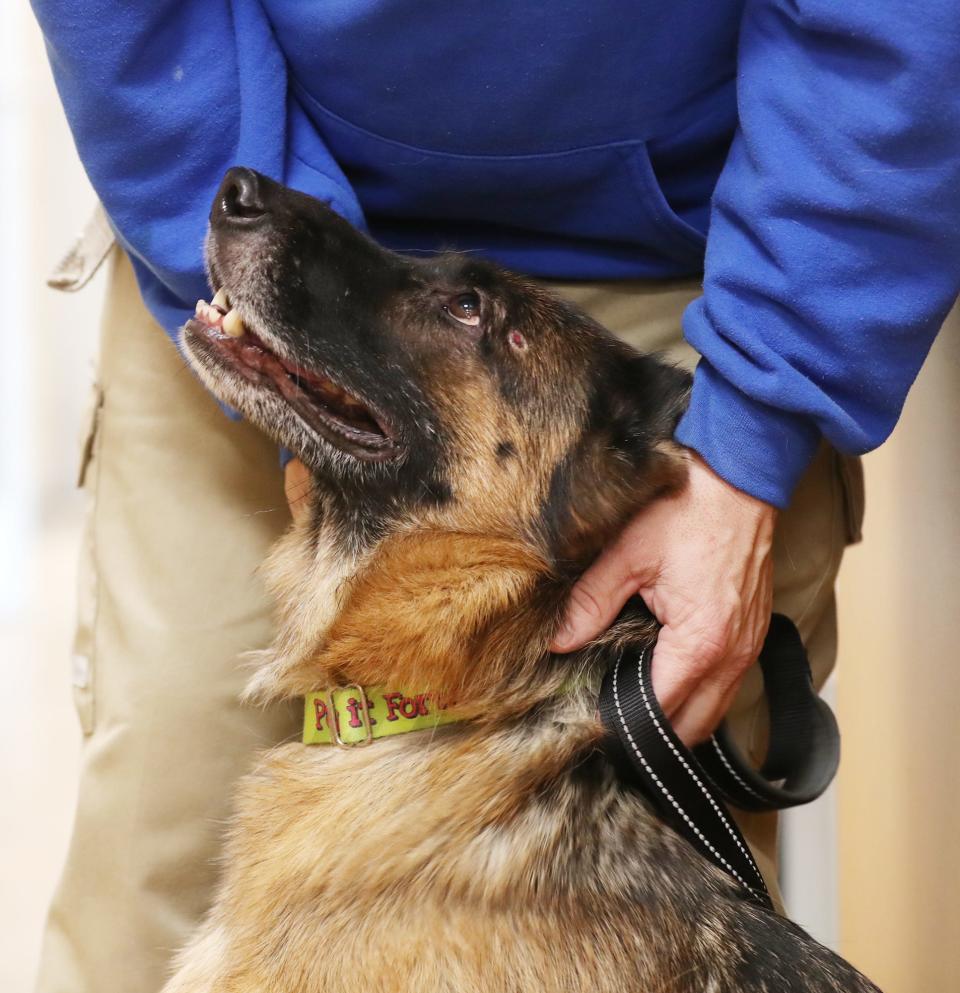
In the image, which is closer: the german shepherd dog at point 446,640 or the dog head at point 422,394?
the german shepherd dog at point 446,640

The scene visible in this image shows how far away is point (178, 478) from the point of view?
1889mm

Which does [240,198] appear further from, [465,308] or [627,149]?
[627,149]

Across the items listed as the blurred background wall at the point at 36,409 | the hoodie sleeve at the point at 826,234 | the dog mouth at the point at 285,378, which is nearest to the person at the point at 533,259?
the hoodie sleeve at the point at 826,234

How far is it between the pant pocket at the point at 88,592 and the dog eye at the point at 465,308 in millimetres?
646

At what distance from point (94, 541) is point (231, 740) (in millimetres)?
408

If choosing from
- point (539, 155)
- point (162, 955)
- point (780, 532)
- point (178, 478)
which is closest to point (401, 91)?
point (539, 155)

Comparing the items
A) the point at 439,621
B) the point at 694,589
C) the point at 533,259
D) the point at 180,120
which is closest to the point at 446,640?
the point at 439,621

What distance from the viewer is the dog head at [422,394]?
5.15 feet

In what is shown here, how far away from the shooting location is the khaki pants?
71.5 inches

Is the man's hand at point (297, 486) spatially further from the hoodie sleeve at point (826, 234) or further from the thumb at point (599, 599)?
the hoodie sleeve at point (826, 234)

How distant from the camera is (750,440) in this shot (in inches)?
58.7

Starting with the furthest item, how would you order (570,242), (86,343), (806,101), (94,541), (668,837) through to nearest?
1. (86,343)
2. (94,541)
3. (570,242)
4. (668,837)
5. (806,101)

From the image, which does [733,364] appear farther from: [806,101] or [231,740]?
[231,740]

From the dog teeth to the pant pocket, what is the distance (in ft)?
1.46
